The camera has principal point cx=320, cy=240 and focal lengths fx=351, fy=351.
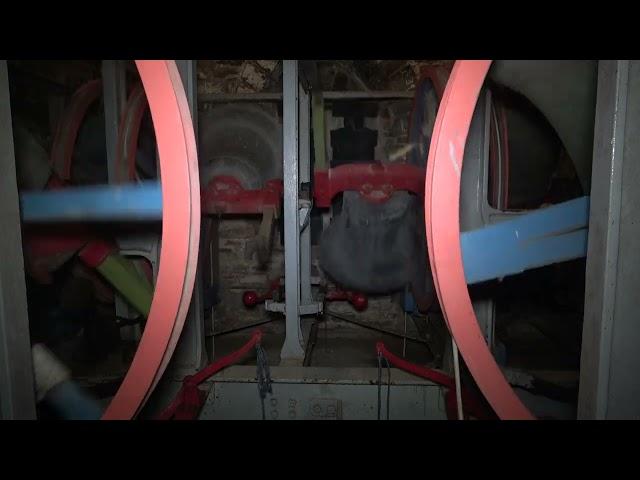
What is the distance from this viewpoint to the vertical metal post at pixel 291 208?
1.58 m

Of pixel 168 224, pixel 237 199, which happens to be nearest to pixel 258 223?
pixel 237 199

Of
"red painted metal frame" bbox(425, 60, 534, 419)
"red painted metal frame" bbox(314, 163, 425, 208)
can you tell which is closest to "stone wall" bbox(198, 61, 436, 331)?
"red painted metal frame" bbox(314, 163, 425, 208)

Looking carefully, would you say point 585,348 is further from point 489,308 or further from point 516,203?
point 516,203

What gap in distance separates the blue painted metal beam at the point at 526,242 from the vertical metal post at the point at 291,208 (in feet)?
3.41

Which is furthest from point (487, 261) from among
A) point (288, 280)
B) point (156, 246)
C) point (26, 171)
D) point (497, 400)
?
point (26, 171)

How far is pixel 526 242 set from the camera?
75 cm

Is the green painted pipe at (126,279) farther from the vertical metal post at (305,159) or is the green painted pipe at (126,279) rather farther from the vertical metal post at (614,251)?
the vertical metal post at (614,251)

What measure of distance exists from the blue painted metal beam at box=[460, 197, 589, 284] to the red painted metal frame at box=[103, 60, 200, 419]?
53 cm

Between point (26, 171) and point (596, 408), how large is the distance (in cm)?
184

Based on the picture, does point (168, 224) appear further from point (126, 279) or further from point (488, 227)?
point (126, 279)

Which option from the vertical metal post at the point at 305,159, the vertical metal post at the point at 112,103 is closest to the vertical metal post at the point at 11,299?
the vertical metal post at the point at 112,103

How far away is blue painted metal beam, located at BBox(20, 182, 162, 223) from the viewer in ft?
2.31

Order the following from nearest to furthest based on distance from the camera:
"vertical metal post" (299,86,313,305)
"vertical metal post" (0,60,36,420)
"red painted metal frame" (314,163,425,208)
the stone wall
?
"vertical metal post" (0,60,36,420) → "red painted metal frame" (314,163,425,208) → "vertical metal post" (299,86,313,305) → the stone wall

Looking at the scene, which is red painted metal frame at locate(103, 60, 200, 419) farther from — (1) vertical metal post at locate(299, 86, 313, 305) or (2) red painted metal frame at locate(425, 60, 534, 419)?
(1) vertical metal post at locate(299, 86, 313, 305)
